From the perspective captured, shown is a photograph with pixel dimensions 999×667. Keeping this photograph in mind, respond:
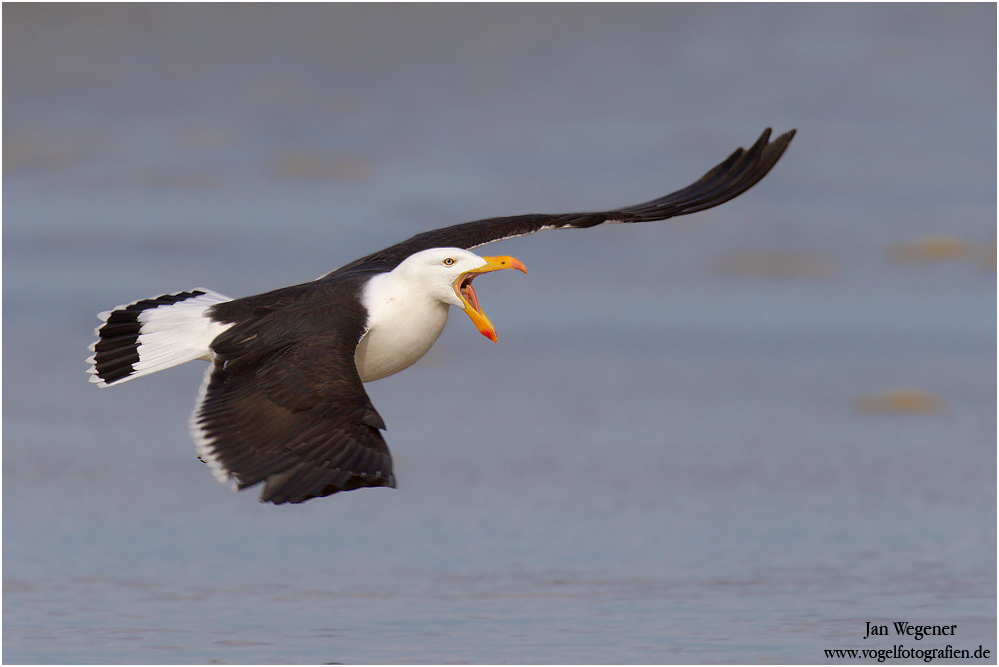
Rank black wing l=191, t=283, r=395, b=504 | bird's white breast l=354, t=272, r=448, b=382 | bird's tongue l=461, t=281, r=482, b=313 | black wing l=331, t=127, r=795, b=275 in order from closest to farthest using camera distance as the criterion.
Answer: black wing l=191, t=283, r=395, b=504 → bird's white breast l=354, t=272, r=448, b=382 → bird's tongue l=461, t=281, r=482, b=313 → black wing l=331, t=127, r=795, b=275

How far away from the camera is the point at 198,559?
11.5 meters

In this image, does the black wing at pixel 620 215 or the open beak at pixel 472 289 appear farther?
the black wing at pixel 620 215

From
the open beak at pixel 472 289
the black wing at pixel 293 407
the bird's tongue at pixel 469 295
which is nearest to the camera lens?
the black wing at pixel 293 407

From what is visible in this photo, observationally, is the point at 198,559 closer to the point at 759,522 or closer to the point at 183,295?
the point at 183,295

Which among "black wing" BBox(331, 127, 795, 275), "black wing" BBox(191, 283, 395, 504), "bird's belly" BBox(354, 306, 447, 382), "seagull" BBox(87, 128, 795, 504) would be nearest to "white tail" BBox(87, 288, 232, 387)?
"seagull" BBox(87, 128, 795, 504)

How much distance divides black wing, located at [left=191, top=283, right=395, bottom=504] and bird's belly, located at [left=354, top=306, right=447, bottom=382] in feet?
0.65

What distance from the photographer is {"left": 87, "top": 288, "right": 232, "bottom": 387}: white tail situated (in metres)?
9.67

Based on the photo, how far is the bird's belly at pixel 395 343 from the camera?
979cm

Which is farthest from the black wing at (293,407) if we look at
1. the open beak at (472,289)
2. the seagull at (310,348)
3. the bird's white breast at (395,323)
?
the open beak at (472,289)

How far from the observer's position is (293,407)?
8711 millimetres

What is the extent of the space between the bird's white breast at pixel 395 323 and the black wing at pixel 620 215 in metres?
0.64

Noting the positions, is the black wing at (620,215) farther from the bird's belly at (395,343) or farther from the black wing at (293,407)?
the black wing at (293,407)

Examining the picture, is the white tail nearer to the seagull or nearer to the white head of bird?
the seagull

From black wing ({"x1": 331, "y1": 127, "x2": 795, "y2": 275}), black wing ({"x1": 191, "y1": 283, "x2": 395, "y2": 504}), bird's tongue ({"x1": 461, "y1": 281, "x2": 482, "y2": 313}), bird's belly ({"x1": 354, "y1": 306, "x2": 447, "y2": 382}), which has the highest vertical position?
black wing ({"x1": 331, "y1": 127, "x2": 795, "y2": 275})
